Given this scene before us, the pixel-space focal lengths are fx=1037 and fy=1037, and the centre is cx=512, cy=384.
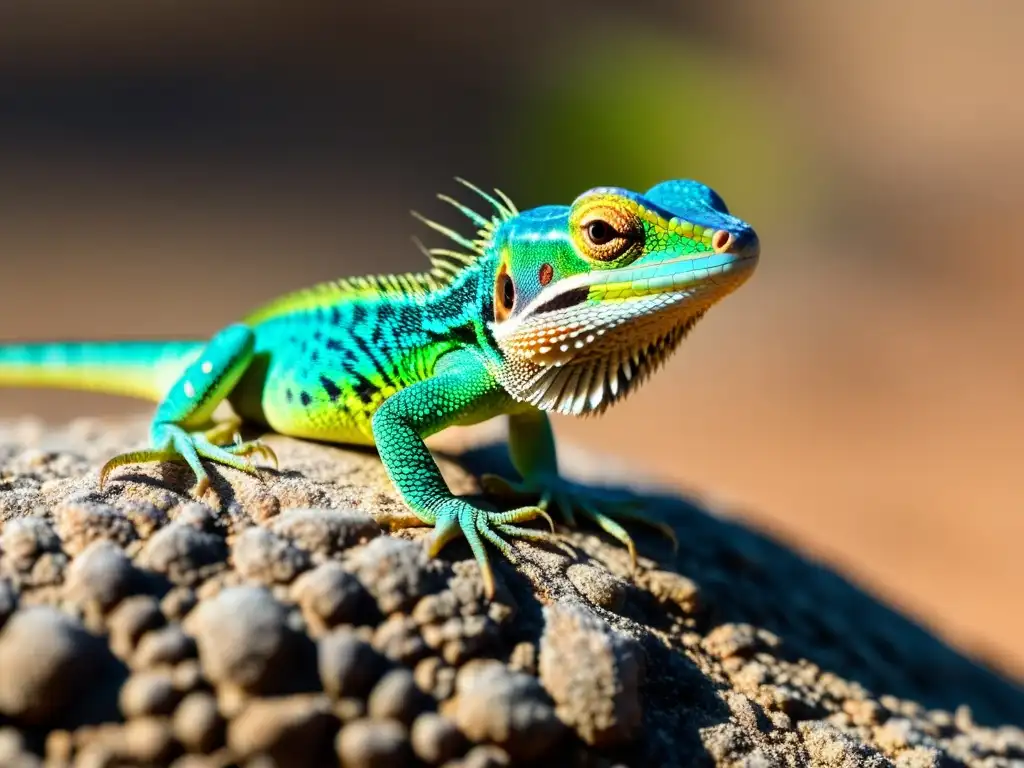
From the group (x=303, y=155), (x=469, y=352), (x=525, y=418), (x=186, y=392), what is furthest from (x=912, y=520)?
(x=303, y=155)

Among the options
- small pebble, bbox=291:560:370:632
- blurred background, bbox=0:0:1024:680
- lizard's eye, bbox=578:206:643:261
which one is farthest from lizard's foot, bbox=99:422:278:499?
blurred background, bbox=0:0:1024:680

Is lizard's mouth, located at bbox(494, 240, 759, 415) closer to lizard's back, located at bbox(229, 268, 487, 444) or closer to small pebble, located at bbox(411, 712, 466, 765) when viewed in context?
lizard's back, located at bbox(229, 268, 487, 444)

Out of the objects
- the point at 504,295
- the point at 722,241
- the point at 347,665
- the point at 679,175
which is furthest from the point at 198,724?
the point at 679,175

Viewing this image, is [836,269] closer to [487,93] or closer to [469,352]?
[487,93]

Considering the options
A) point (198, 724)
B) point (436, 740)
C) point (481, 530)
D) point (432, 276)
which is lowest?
point (436, 740)

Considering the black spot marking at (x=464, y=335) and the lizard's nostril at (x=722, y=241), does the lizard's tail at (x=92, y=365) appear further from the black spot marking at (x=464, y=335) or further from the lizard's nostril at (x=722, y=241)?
the lizard's nostril at (x=722, y=241)

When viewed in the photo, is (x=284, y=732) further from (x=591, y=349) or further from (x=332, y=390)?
(x=332, y=390)
